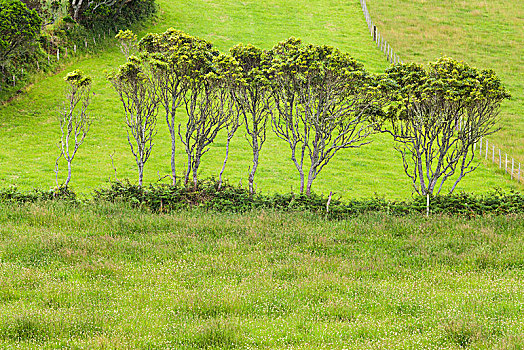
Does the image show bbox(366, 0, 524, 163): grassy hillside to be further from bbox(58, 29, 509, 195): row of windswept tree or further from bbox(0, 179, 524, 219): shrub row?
bbox(0, 179, 524, 219): shrub row

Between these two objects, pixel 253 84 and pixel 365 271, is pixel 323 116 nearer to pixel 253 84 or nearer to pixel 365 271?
pixel 253 84

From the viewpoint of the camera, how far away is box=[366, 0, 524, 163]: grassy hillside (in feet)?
159

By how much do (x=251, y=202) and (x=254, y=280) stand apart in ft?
24.2

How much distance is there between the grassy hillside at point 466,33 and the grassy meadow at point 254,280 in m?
27.1

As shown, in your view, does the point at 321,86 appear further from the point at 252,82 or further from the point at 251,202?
the point at 251,202

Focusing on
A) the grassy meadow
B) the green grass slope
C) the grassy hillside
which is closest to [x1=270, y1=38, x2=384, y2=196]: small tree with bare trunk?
the green grass slope

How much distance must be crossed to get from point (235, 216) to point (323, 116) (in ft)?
18.9

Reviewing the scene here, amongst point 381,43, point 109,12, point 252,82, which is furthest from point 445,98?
point 381,43

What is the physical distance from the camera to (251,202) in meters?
18.7

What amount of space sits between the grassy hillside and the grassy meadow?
89.0 feet

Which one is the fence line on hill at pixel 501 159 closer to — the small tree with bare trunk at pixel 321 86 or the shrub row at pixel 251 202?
the shrub row at pixel 251 202

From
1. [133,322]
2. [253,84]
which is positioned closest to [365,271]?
[133,322]

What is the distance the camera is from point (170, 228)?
15.7 meters

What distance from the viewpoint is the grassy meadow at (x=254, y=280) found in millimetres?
8492
